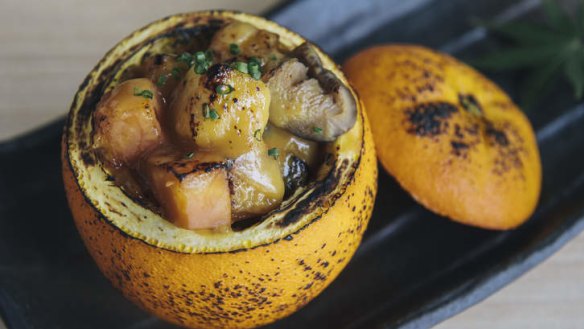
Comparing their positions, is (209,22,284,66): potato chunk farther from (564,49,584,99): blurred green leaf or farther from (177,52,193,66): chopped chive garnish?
(564,49,584,99): blurred green leaf

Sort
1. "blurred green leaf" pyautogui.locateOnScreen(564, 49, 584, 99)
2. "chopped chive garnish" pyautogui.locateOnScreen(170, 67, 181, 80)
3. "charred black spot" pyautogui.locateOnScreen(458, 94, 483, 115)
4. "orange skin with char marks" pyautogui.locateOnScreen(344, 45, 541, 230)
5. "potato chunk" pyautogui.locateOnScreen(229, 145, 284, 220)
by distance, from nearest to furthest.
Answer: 1. "potato chunk" pyautogui.locateOnScreen(229, 145, 284, 220)
2. "chopped chive garnish" pyautogui.locateOnScreen(170, 67, 181, 80)
3. "orange skin with char marks" pyautogui.locateOnScreen(344, 45, 541, 230)
4. "charred black spot" pyautogui.locateOnScreen(458, 94, 483, 115)
5. "blurred green leaf" pyautogui.locateOnScreen(564, 49, 584, 99)

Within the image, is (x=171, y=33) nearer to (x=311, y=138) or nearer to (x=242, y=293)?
(x=311, y=138)

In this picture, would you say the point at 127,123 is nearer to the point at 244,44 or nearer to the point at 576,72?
the point at 244,44

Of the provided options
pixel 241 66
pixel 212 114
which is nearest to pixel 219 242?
pixel 212 114

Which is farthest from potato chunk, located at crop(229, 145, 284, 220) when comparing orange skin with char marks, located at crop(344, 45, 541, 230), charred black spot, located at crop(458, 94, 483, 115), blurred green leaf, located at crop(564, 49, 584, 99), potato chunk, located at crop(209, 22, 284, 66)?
blurred green leaf, located at crop(564, 49, 584, 99)

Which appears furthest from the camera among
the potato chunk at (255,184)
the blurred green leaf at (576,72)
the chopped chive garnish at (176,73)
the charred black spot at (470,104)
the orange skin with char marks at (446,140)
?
the blurred green leaf at (576,72)

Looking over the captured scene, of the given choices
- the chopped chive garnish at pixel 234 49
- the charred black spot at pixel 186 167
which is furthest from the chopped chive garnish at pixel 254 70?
the charred black spot at pixel 186 167

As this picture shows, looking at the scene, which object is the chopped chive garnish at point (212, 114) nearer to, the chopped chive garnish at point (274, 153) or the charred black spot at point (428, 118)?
the chopped chive garnish at point (274, 153)
